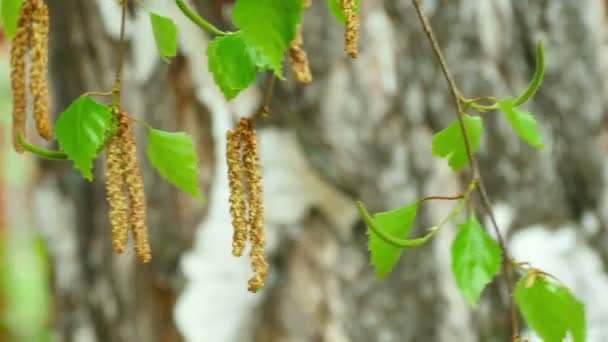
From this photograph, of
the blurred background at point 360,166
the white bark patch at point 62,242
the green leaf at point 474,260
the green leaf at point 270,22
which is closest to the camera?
the green leaf at point 270,22

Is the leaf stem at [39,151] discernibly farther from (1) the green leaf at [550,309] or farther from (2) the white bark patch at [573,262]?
(2) the white bark patch at [573,262]

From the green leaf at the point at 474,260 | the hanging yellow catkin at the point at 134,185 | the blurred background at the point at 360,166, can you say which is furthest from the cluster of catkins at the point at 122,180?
the blurred background at the point at 360,166

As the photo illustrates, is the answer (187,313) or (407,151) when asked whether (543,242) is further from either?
(187,313)

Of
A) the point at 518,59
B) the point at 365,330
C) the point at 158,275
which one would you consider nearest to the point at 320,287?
the point at 365,330

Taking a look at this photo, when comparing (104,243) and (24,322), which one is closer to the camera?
(104,243)

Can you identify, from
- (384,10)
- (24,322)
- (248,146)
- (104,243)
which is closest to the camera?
(248,146)

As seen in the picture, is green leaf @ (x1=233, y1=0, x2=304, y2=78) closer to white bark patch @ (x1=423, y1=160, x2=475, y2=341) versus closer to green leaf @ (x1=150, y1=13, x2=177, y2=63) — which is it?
green leaf @ (x1=150, y1=13, x2=177, y2=63)
